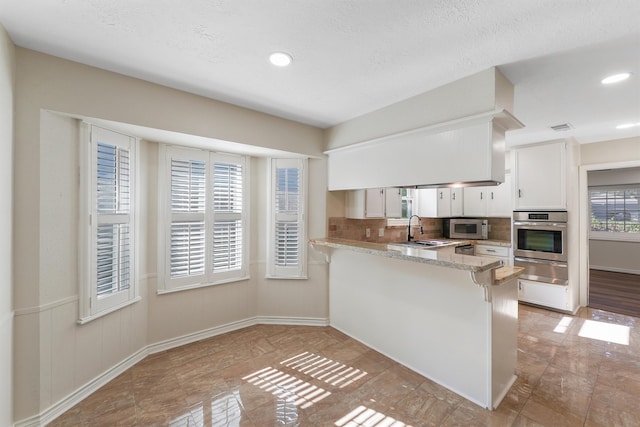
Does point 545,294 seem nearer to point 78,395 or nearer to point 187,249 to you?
point 187,249

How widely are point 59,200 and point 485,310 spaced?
319 cm

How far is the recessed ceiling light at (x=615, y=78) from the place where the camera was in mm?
2152

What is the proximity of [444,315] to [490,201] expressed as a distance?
3.29m

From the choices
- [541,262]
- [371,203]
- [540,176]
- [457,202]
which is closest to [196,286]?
[371,203]

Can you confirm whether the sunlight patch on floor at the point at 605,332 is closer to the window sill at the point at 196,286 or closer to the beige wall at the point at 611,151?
the beige wall at the point at 611,151

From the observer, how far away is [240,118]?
287 cm

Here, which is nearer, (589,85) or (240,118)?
(589,85)

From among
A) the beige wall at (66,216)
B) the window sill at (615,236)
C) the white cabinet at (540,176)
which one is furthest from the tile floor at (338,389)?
the window sill at (615,236)

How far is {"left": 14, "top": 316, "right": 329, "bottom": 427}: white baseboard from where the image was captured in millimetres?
1916

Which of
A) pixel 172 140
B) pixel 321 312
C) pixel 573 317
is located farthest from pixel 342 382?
pixel 573 317

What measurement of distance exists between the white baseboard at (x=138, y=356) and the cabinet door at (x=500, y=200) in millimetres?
3400

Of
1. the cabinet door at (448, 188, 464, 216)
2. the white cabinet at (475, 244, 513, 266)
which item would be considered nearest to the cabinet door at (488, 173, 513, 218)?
the cabinet door at (448, 188, 464, 216)

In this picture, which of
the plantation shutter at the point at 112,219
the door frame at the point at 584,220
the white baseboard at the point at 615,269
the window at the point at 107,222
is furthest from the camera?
the white baseboard at the point at 615,269

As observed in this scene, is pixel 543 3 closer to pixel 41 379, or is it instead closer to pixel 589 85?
pixel 589 85
